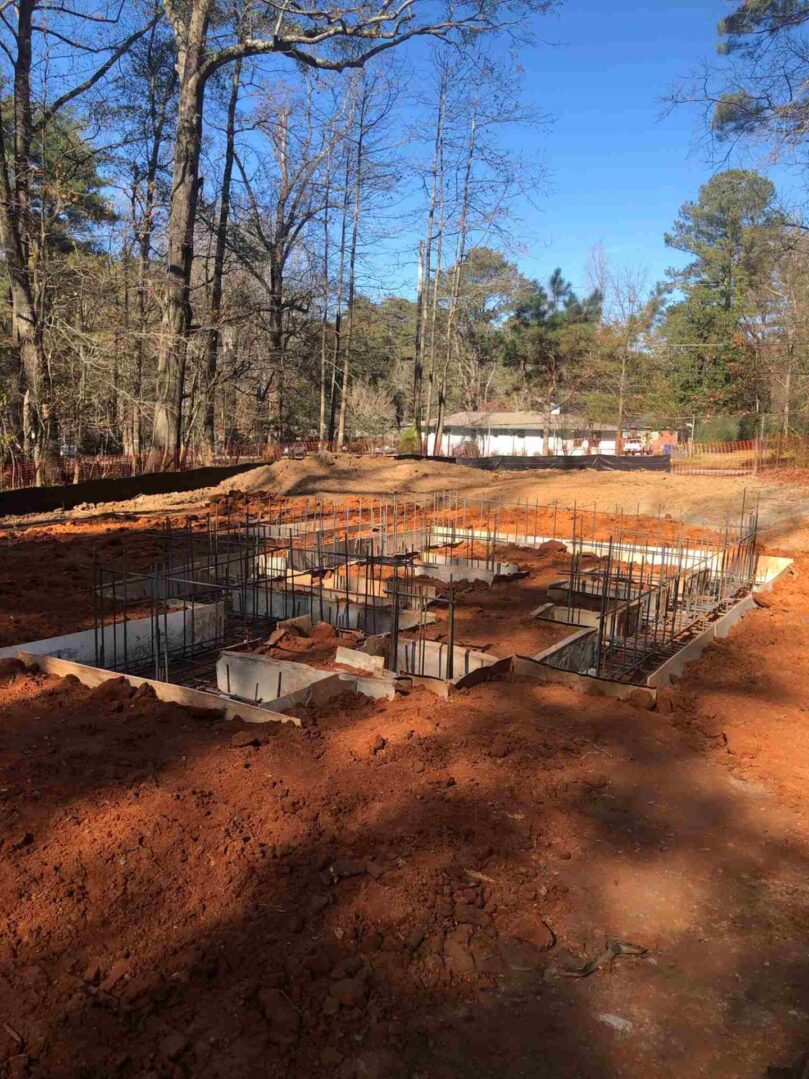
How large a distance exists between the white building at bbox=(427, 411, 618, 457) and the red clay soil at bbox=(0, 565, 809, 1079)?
34.6 metres

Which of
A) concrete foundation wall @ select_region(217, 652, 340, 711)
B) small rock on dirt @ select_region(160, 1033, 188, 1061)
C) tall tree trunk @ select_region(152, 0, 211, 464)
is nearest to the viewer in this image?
small rock on dirt @ select_region(160, 1033, 188, 1061)

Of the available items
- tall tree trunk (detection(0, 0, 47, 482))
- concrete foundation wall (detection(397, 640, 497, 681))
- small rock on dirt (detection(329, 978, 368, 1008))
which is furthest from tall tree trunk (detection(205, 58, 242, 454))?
small rock on dirt (detection(329, 978, 368, 1008))

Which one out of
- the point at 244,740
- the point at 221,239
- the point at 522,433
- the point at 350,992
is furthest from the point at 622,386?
the point at 350,992

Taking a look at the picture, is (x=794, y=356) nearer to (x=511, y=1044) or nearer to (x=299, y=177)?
(x=299, y=177)

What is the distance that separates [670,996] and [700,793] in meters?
1.39

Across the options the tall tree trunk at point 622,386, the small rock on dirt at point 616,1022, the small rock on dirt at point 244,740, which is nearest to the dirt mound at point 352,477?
the small rock on dirt at point 244,740

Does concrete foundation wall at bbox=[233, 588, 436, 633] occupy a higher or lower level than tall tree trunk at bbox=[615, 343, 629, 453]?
lower

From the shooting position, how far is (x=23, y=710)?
4191 mm

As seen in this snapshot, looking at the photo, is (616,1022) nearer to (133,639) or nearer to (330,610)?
(133,639)

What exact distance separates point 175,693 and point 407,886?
2180 millimetres

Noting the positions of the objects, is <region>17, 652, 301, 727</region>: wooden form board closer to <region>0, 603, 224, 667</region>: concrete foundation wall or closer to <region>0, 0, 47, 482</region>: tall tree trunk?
<region>0, 603, 224, 667</region>: concrete foundation wall

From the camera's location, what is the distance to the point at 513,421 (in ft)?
140

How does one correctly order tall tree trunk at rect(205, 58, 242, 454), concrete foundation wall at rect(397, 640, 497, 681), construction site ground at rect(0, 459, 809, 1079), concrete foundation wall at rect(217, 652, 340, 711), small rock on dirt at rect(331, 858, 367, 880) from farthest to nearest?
tall tree trunk at rect(205, 58, 242, 454) < concrete foundation wall at rect(397, 640, 497, 681) < concrete foundation wall at rect(217, 652, 340, 711) < small rock on dirt at rect(331, 858, 367, 880) < construction site ground at rect(0, 459, 809, 1079)

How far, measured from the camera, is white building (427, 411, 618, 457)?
39.0 meters
